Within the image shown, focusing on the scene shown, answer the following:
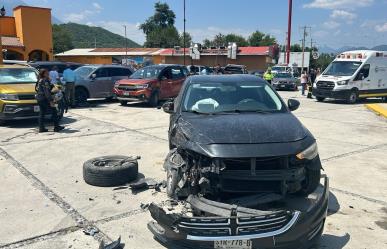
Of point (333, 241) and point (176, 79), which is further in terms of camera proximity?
point (176, 79)

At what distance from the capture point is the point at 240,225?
11.3ft

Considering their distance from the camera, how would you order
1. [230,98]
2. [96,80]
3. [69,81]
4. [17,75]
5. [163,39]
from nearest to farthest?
[230,98] → [17,75] → [69,81] → [96,80] → [163,39]

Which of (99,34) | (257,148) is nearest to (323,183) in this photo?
(257,148)

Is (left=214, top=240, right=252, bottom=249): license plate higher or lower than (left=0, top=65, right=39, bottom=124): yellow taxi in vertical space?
lower

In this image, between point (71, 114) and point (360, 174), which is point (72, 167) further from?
point (71, 114)

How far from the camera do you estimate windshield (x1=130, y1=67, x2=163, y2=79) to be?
17.3m

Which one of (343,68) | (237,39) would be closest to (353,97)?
(343,68)

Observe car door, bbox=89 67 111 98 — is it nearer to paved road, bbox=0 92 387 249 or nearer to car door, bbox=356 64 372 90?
paved road, bbox=0 92 387 249

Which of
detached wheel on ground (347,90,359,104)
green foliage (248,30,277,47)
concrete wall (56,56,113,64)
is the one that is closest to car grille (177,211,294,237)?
detached wheel on ground (347,90,359,104)

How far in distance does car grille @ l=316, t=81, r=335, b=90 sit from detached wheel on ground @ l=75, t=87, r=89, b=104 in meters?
11.4

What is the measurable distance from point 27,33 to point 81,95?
20.2 meters

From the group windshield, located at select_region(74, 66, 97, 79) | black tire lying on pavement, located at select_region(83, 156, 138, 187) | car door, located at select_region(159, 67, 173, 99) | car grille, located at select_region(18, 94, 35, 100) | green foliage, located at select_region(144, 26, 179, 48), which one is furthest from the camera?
green foliage, located at select_region(144, 26, 179, 48)

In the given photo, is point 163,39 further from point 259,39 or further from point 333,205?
point 333,205

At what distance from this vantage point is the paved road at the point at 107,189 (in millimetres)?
4492
